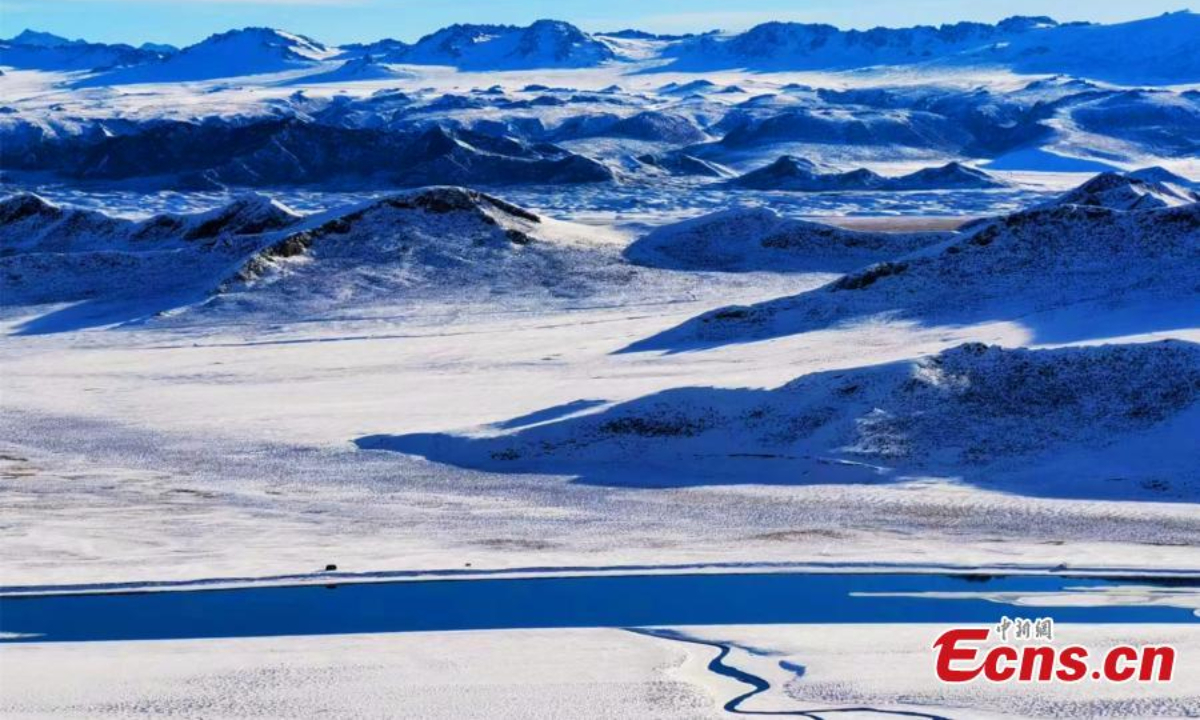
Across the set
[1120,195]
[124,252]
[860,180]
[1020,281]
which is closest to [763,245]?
[1120,195]

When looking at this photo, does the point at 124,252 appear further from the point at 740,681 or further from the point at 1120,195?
the point at 740,681

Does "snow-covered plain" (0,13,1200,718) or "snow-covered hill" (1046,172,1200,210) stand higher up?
"snow-covered hill" (1046,172,1200,210)

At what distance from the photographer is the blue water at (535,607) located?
15641 mm

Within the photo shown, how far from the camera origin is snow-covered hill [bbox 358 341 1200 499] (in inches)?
916

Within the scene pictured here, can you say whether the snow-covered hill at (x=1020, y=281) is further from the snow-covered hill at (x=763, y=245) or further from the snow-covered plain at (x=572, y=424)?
the snow-covered hill at (x=763, y=245)

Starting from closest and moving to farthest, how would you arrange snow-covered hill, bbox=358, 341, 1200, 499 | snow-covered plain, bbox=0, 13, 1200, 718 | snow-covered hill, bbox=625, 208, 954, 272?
snow-covered plain, bbox=0, 13, 1200, 718 → snow-covered hill, bbox=358, 341, 1200, 499 → snow-covered hill, bbox=625, 208, 954, 272

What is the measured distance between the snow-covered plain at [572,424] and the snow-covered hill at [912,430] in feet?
0.18

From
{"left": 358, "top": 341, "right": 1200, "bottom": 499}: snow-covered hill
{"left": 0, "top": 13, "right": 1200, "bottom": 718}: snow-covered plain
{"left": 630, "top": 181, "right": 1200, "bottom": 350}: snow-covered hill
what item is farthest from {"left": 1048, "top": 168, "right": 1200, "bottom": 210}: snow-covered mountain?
{"left": 358, "top": 341, "right": 1200, "bottom": 499}: snow-covered hill

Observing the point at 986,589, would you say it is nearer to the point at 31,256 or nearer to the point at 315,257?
the point at 315,257

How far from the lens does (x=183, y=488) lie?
2306 centimetres

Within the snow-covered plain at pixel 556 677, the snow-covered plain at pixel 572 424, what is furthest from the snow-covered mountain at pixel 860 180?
the snow-covered plain at pixel 556 677

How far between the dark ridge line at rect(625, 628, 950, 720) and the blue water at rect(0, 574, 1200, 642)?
602 mm

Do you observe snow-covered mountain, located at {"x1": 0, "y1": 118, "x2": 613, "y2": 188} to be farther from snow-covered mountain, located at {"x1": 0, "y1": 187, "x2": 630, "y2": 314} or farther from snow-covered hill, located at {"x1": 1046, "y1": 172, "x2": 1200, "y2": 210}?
snow-covered mountain, located at {"x1": 0, "y1": 187, "x2": 630, "y2": 314}

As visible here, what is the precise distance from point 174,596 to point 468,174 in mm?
98113
